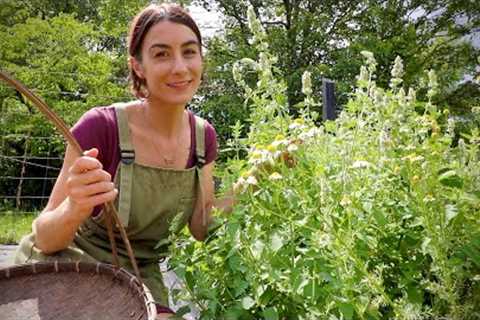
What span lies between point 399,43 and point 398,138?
295 inches

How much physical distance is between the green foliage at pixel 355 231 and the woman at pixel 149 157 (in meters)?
0.31

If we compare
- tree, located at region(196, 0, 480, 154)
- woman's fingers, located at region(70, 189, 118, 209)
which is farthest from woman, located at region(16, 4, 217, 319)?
tree, located at region(196, 0, 480, 154)

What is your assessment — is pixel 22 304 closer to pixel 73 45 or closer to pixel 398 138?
pixel 398 138

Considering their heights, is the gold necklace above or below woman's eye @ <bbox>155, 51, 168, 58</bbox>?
below

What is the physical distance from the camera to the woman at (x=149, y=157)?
1.46 metres

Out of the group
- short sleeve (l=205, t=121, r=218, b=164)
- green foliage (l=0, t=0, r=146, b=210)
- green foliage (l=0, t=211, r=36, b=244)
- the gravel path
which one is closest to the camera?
short sleeve (l=205, t=121, r=218, b=164)

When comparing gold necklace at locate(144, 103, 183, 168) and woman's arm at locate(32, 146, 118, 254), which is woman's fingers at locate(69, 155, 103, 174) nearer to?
woman's arm at locate(32, 146, 118, 254)

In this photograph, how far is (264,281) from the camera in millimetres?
1035

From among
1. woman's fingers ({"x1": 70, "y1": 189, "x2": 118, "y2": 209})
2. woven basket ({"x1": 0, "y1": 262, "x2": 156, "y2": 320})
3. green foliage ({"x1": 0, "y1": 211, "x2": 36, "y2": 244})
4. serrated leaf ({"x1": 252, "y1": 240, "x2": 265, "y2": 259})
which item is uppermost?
woman's fingers ({"x1": 70, "y1": 189, "x2": 118, "y2": 209})

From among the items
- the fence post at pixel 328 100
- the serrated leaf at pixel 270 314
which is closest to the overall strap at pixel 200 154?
the serrated leaf at pixel 270 314

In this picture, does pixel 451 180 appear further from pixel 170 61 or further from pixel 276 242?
pixel 170 61

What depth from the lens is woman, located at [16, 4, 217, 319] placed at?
1461mm

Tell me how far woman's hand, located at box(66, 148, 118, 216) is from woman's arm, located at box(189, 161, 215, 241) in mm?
440

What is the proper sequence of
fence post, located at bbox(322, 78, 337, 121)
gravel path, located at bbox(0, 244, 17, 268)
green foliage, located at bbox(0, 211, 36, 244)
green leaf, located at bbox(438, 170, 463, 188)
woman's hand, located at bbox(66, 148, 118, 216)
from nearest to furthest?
1. green leaf, located at bbox(438, 170, 463, 188)
2. woman's hand, located at bbox(66, 148, 118, 216)
3. fence post, located at bbox(322, 78, 337, 121)
4. gravel path, located at bbox(0, 244, 17, 268)
5. green foliage, located at bbox(0, 211, 36, 244)
